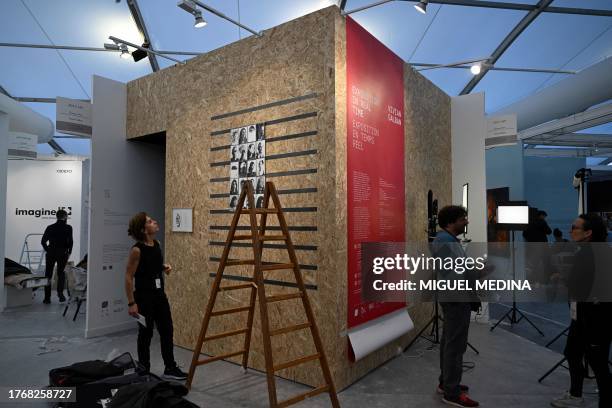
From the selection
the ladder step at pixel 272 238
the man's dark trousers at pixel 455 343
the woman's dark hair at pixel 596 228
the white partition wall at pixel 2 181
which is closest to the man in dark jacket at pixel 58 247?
the white partition wall at pixel 2 181

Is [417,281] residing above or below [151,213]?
below

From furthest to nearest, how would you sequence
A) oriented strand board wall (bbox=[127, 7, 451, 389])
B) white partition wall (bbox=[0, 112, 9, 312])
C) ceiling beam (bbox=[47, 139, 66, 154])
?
ceiling beam (bbox=[47, 139, 66, 154]) < white partition wall (bbox=[0, 112, 9, 312]) < oriented strand board wall (bbox=[127, 7, 451, 389])

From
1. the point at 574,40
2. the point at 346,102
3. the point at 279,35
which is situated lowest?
the point at 346,102

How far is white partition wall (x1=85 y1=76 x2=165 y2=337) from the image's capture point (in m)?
4.91

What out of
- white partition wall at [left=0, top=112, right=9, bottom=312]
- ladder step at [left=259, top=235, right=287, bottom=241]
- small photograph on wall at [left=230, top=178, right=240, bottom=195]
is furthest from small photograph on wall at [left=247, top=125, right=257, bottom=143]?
white partition wall at [left=0, top=112, right=9, bottom=312]

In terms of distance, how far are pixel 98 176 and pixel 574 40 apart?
8.59 metres

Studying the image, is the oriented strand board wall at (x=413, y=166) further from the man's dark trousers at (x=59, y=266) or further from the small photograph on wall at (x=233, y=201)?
the man's dark trousers at (x=59, y=266)

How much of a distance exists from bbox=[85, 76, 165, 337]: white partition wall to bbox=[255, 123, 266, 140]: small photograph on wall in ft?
7.97

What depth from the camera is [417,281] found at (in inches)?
183

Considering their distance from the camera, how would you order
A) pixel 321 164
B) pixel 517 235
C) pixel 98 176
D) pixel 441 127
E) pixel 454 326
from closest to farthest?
pixel 454 326 → pixel 321 164 → pixel 98 176 → pixel 441 127 → pixel 517 235

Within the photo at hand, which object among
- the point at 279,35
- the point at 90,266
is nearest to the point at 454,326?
the point at 279,35

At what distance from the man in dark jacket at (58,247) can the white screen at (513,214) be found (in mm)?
7353

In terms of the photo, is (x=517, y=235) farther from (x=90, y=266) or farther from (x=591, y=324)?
(x=90, y=266)

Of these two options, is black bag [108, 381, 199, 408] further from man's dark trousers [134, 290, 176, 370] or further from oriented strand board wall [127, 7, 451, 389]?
oriented strand board wall [127, 7, 451, 389]
